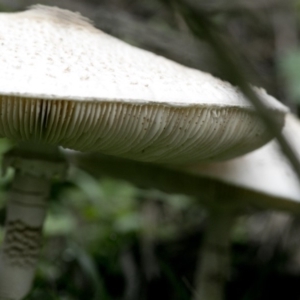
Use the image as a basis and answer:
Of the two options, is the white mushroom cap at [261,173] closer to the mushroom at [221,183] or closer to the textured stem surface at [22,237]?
the mushroom at [221,183]

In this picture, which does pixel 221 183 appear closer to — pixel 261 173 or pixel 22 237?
pixel 261 173

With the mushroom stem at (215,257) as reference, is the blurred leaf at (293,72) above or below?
above

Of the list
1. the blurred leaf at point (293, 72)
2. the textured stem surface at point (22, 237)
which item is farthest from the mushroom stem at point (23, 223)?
the blurred leaf at point (293, 72)

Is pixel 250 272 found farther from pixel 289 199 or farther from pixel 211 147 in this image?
pixel 211 147

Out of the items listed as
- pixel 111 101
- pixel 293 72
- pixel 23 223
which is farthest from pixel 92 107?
pixel 293 72

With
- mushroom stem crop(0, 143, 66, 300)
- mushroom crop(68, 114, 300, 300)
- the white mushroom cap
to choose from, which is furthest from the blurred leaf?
mushroom stem crop(0, 143, 66, 300)

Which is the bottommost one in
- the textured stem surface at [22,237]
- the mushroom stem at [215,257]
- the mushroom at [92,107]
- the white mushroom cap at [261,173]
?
the mushroom stem at [215,257]
